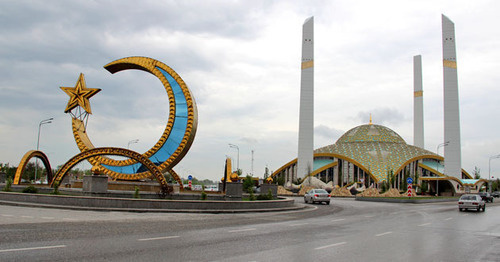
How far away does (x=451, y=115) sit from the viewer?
7644 centimetres

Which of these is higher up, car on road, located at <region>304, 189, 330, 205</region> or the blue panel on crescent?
the blue panel on crescent

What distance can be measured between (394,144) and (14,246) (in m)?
99.1

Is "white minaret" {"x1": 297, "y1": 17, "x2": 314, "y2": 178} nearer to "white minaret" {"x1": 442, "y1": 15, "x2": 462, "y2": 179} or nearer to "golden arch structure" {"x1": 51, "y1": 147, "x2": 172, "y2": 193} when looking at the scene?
"white minaret" {"x1": 442, "y1": 15, "x2": 462, "y2": 179}

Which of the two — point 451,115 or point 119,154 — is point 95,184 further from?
point 451,115

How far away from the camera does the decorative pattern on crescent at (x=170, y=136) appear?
29.5 meters

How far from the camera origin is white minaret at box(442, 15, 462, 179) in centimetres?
7625

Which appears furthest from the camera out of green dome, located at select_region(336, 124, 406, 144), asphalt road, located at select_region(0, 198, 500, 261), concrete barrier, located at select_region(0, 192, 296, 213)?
green dome, located at select_region(336, 124, 406, 144)

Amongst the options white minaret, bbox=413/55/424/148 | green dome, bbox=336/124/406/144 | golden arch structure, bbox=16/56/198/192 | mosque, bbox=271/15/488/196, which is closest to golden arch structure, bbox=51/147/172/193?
golden arch structure, bbox=16/56/198/192

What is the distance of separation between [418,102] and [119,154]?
91824mm

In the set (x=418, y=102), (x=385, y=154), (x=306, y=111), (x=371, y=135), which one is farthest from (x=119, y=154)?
(x=418, y=102)

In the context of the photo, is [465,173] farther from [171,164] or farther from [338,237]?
[338,237]

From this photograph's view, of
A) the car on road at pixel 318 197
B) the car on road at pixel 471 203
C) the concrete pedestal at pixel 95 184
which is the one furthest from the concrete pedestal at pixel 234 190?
the car on road at pixel 471 203

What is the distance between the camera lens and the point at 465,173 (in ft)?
334

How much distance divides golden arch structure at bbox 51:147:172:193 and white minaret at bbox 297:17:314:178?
53578 mm
